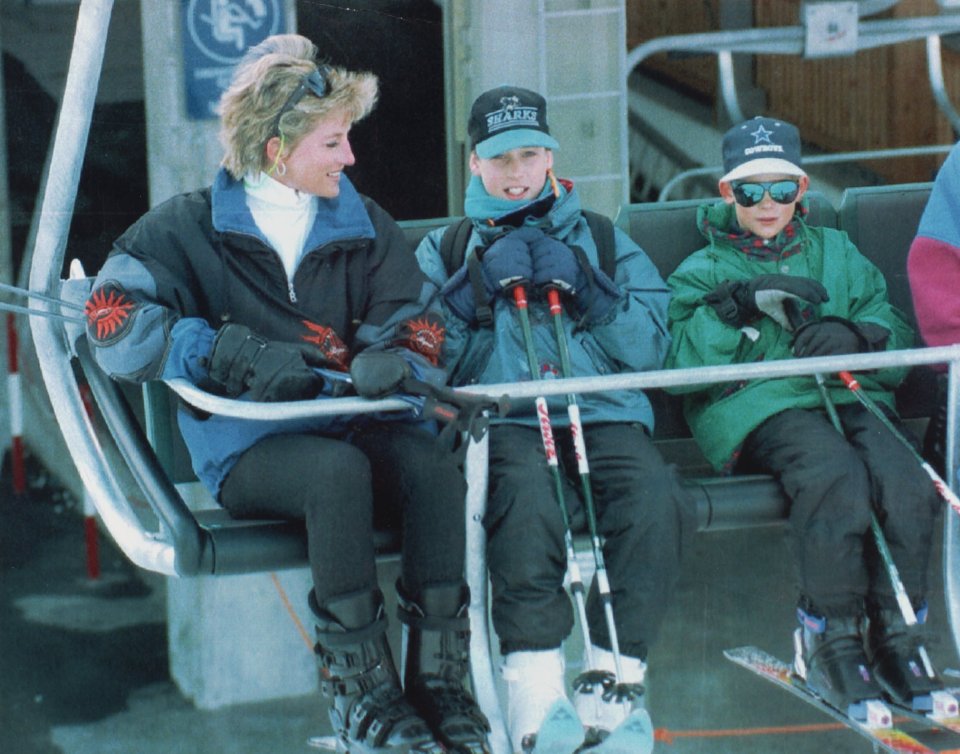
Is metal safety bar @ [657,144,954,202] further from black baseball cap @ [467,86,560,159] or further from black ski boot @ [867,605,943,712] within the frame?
black ski boot @ [867,605,943,712]

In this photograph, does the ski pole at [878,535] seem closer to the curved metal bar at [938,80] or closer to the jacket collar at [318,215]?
the jacket collar at [318,215]

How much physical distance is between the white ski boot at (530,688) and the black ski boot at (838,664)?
593 mm

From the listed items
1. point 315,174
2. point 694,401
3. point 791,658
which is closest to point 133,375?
point 315,174

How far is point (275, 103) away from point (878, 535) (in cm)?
149

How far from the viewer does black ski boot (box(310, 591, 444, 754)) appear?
2.86 m

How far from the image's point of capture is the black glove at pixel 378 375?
114 inches

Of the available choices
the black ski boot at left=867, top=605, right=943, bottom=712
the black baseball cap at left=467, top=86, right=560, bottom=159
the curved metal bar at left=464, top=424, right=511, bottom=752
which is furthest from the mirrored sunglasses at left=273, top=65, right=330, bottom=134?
the black ski boot at left=867, top=605, right=943, bottom=712

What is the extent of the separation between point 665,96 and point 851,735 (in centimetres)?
184

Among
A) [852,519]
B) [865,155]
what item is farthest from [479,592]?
[865,155]

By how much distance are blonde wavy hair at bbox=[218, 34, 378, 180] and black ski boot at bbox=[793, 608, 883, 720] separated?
1.42 metres

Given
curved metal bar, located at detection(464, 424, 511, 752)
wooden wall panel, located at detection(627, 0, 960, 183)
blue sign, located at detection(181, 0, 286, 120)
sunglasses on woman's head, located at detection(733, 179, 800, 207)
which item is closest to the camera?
curved metal bar, located at detection(464, 424, 511, 752)

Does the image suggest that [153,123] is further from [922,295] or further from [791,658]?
[791,658]

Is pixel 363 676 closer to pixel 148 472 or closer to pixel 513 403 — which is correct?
pixel 148 472

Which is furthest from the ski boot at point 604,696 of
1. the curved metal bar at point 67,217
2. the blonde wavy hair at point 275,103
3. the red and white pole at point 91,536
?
the red and white pole at point 91,536
